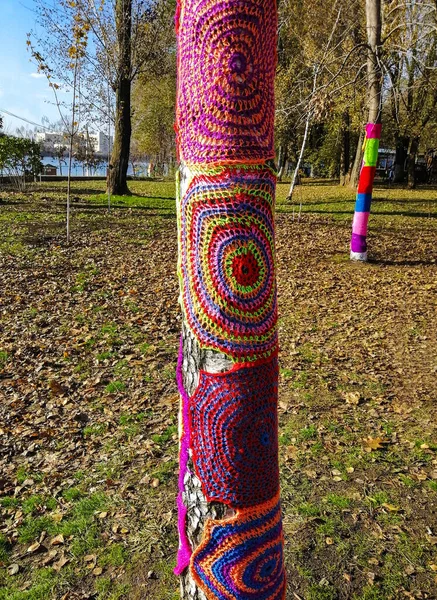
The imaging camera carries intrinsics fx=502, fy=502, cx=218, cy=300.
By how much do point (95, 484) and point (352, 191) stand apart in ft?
66.5

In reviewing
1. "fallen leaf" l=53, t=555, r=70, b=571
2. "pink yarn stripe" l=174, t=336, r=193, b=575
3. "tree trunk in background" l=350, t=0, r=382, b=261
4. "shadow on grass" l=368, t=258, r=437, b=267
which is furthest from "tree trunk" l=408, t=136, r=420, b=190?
"pink yarn stripe" l=174, t=336, r=193, b=575

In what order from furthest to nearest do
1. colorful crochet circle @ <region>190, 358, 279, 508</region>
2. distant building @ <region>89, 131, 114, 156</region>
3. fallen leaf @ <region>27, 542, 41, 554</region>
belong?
distant building @ <region>89, 131, 114, 156</region>, fallen leaf @ <region>27, 542, 41, 554</region>, colorful crochet circle @ <region>190, 358, 279, 508</region>

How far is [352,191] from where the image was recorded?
71.5 ft

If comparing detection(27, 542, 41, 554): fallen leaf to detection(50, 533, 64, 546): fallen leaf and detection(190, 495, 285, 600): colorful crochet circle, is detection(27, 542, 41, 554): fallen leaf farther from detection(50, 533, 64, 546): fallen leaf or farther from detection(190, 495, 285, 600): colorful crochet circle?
detection(190, 495, 285, 600): colorful crochet circle

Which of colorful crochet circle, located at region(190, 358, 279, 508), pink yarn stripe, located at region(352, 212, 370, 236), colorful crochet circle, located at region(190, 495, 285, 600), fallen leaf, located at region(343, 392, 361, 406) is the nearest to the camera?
colorful crochet circle, located at region(190, 358, 279, 508)

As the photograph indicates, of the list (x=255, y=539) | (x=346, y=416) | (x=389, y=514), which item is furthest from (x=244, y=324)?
(x=346, y=416)

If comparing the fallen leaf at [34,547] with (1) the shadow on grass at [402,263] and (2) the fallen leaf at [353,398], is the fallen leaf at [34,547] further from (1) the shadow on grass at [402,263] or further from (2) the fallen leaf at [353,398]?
(1) the shadow on grass at [402,263]

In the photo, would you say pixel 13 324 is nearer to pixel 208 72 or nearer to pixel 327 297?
pixel 327 297

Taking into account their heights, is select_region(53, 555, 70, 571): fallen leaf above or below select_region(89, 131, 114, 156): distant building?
below

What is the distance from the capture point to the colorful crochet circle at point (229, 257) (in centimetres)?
162

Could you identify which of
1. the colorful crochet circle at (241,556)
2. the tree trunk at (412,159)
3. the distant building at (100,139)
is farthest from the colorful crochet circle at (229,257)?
the tree trunk at (412,159)

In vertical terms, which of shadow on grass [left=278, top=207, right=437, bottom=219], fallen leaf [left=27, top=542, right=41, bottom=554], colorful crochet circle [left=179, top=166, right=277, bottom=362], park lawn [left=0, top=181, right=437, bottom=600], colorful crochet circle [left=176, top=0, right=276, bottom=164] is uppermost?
colorful crochet circle [left=176, top=0, right=276, bottom=164]

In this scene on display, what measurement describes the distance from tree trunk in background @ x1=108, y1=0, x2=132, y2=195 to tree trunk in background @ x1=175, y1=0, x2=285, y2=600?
15.2 metres

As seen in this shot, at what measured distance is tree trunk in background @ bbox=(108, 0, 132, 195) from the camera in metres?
14.8
